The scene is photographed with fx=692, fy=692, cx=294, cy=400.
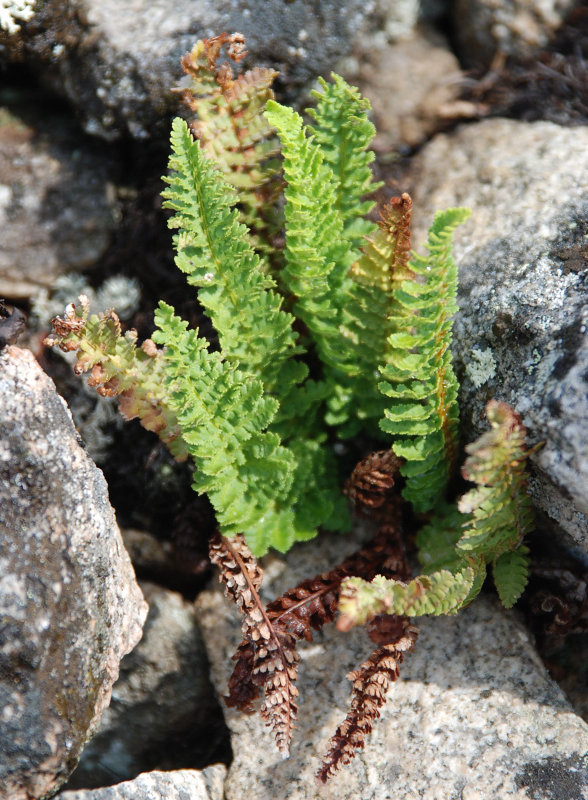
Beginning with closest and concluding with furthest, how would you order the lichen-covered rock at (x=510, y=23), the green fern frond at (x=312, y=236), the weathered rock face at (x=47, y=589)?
the weathered rock face at (x=47, y=589)
the green fern frond at (x=312, y=236)
the lichen-covered rock at (x=510, y=23)

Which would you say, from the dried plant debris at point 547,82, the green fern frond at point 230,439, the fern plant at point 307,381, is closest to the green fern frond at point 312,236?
the fern plant at point 307,381

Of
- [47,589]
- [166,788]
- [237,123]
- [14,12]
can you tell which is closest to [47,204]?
[14,12]

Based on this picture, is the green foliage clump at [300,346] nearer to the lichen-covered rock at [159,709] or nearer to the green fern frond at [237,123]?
the green fern frond at [237,123]

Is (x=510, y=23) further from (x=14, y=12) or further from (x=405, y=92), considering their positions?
(x=14, y=12)

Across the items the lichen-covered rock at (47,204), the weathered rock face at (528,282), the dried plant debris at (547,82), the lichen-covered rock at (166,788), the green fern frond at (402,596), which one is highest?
the dried plant debris at (547,82)

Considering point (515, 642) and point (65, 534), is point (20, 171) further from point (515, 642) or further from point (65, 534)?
point (515, 642)
